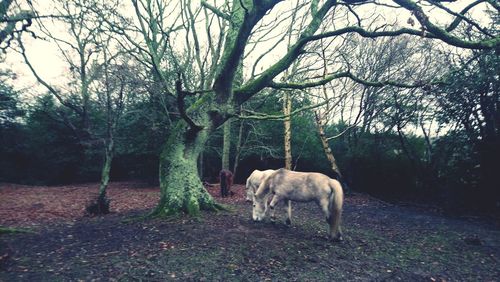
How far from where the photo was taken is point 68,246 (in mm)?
6129

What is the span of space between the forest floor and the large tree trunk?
54 centimetres

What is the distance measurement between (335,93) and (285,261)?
1368 cm

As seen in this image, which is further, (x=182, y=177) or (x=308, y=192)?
(x=182, y=177)

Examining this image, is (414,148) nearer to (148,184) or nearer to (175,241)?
(175,241)

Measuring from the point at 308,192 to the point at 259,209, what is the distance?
66.8 inches

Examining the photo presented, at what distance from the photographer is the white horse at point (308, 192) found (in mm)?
7227

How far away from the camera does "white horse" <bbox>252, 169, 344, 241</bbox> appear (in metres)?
7.23

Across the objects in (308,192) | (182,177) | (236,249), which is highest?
(182,177)

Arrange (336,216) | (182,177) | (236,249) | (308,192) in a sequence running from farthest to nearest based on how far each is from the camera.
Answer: (182,177), (308,192), (336,216), (236,249)

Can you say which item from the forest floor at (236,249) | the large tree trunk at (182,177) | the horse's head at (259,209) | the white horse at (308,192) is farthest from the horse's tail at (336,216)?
the large tree trunk at (182,177)

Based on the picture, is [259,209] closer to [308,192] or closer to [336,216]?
[308,192]

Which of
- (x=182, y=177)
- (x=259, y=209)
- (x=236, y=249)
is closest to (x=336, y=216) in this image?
(x=259, y=209)

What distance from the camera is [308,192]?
8.14m

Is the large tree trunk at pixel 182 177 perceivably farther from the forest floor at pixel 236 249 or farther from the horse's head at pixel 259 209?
the horse's head at pixel 259 209
